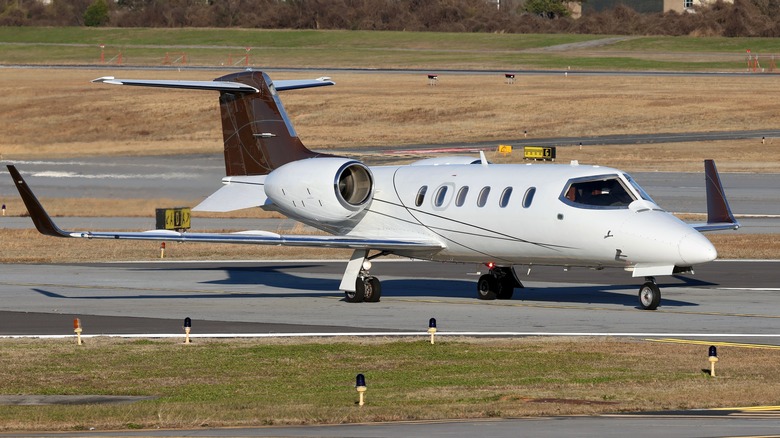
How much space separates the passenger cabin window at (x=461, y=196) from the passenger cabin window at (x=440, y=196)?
1.32ft

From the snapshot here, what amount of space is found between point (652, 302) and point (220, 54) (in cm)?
10084

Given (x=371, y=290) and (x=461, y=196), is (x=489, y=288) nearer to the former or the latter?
(x=461, y=196)

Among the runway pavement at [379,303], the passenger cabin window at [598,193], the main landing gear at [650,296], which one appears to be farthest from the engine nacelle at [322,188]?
the main landing gear at [650,296]

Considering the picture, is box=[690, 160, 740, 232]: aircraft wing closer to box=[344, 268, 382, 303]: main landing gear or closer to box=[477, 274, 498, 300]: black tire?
box=[477, 274, 498, 300]: black tire

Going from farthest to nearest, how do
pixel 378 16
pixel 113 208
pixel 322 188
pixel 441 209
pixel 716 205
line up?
pixel 378 16, pixel 113 208, pixel 716 205, pixel 322 188, pixel 441 209

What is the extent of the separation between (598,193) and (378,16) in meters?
127

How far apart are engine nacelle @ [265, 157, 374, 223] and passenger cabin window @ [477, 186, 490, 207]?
10.1 feet

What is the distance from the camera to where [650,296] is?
27547 millimetres

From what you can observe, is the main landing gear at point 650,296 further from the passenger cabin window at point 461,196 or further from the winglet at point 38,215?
the winglet at point 38,215

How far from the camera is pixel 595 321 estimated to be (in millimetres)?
26406

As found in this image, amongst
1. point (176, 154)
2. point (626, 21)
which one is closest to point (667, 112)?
point (176, 154)

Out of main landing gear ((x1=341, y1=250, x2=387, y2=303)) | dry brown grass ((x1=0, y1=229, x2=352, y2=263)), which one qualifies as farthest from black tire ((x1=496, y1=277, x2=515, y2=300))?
dry brown grass ((x1=0, y1=229, x2=352, y2=263))

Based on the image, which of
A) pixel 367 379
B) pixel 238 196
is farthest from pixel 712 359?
pixel 238 196

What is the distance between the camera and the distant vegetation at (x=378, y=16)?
441 ft
